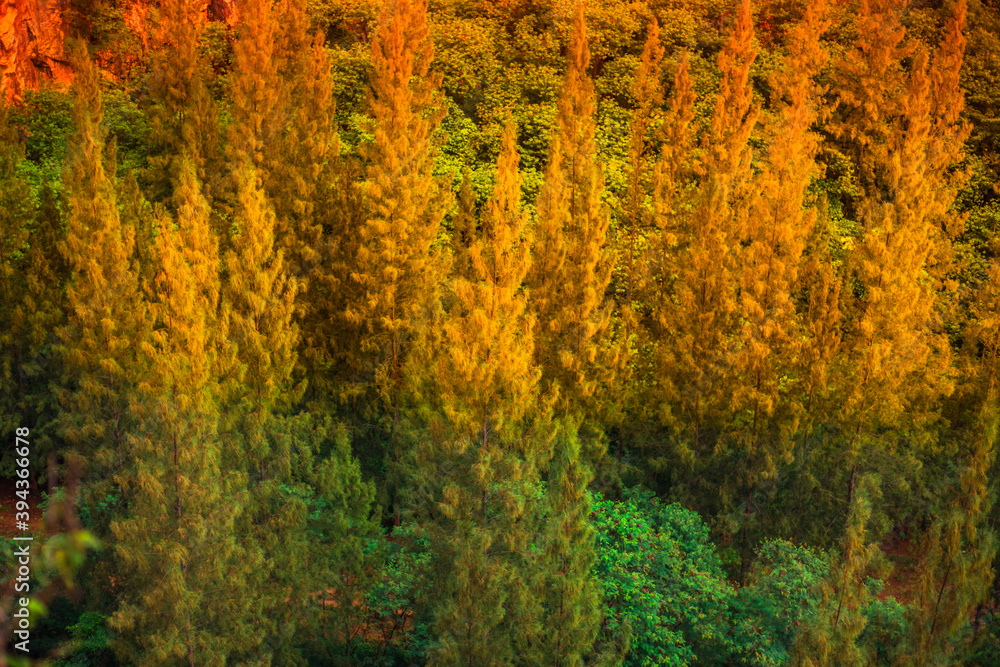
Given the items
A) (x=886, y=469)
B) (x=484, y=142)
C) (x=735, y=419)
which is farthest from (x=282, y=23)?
(x=886, y=469)

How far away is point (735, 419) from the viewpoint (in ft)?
74.5

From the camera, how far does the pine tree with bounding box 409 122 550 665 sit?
15117 mm

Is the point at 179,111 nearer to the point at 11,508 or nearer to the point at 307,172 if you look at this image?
the point at 307,172

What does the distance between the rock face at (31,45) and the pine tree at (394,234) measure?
15417mm

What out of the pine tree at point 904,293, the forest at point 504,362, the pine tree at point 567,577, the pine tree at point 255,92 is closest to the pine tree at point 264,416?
the forest at point 504,362

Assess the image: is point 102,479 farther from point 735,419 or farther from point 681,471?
point 735,419

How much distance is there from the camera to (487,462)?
16375mm

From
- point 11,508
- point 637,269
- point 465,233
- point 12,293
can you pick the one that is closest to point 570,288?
point 637,269

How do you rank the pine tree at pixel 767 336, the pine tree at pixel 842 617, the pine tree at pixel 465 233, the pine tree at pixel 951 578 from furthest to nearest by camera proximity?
1. the pine tree at pixel 465 233
2. the pine tree at pixel 767 336
3. the pine tree at pixel 951 578
4. the pine tree at pixel 842 617

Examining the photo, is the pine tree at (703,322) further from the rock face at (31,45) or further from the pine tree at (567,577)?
the rock face at (31,45)

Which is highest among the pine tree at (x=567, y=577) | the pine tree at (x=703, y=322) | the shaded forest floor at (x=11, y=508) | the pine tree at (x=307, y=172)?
the pine tree at (x=307, y=172)

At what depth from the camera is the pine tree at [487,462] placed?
15.1m

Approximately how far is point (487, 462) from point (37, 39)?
27.2 metres

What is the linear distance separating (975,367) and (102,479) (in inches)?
826
